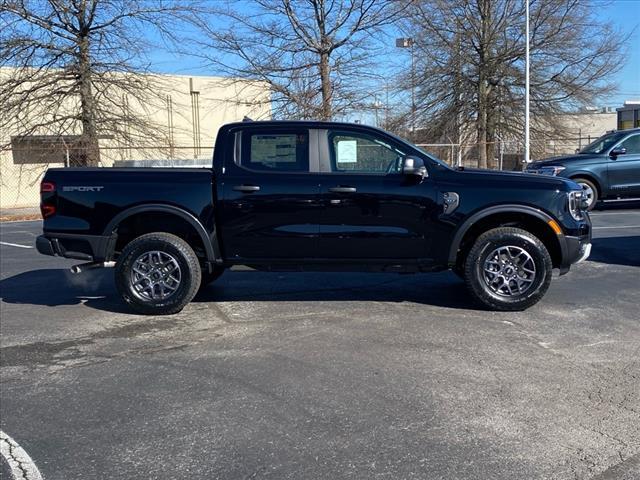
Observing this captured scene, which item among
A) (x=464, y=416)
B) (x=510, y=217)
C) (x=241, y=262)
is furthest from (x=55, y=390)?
(x=510, y=217)

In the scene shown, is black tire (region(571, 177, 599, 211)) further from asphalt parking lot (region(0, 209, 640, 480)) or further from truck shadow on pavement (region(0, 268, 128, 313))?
truck shadow on pavement (region(0, 268, 128, 313))

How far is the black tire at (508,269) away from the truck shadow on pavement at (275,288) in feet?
1.02

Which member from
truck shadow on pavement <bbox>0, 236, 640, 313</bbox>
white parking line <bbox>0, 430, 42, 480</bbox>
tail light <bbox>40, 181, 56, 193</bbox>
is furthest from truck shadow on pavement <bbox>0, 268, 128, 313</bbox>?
white parking line <bbox>0, 430, 42, 480</bbox>

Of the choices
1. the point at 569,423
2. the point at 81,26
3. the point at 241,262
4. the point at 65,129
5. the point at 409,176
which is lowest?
the point at 569,423

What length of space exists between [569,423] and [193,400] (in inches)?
97.8

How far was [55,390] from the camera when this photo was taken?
4.70 m

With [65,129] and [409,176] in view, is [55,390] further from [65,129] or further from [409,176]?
[65,129]

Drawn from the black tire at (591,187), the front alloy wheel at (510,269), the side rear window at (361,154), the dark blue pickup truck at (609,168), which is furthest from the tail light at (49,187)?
the black tire at (591,187)

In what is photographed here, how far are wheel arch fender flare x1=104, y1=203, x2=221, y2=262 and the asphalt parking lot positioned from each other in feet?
2.43

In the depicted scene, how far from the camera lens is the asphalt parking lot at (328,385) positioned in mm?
3562

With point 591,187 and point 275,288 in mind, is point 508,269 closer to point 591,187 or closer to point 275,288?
point 275,288

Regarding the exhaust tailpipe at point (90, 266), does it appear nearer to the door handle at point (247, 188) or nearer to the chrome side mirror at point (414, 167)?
the door handle at point (247, 188)

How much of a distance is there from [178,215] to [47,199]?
4.69ft

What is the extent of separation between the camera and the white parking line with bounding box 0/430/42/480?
11.3 feet
